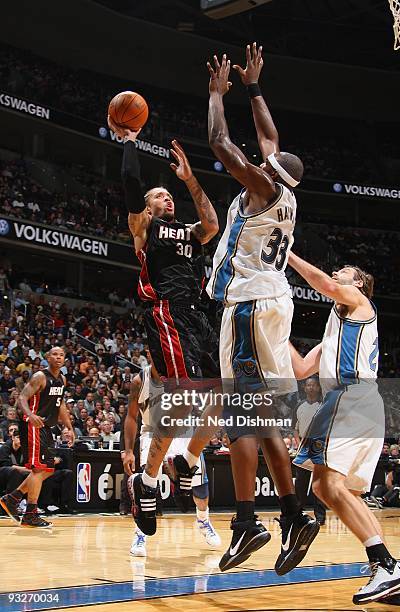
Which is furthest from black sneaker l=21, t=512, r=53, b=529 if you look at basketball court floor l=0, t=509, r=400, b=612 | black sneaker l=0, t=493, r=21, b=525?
basketball court floor l=0, t=509, r=400, b=612

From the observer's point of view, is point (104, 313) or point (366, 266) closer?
point (104, 313)

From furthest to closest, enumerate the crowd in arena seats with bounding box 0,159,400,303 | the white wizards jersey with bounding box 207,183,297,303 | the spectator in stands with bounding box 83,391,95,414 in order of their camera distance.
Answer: the crowd in arena seats with bounding box 0,159,400,303 < the spectator in stands with bounding box 83,391,95,414 < the white wizards jersey with bounding box 207,183,297,303

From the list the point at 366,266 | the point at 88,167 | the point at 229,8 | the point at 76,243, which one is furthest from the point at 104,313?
the point at 229,8

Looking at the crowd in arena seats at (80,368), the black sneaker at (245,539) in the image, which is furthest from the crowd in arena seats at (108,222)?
the black sneaker at (245,539)

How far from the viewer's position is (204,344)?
6.61m

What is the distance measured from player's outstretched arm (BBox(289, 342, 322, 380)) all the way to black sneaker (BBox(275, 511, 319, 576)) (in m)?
1.05

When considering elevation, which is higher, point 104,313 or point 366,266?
point 366,266

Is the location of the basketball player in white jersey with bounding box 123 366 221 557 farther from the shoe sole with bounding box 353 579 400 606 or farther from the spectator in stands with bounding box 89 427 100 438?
the spectator in stands with bounding box 89 427 100 438

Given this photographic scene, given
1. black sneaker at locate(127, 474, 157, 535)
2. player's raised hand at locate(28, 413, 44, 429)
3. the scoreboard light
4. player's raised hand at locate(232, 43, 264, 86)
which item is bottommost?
black sneaker at locate(127, 474, 157, 535)

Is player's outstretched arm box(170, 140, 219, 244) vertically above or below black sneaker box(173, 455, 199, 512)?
above

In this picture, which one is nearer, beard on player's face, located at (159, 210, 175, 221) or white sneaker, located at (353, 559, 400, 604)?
white sneaker, located at (353, 559, 400, 604)

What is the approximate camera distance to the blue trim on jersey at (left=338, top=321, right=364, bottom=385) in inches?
205

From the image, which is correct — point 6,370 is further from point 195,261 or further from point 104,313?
point 195,261

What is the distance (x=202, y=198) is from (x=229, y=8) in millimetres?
3503
